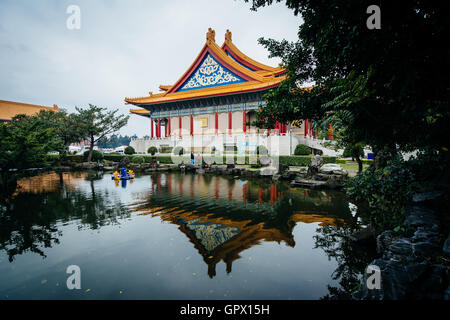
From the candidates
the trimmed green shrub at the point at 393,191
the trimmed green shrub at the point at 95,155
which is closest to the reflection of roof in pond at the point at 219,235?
the trimmed green shrub at the point at 393,191

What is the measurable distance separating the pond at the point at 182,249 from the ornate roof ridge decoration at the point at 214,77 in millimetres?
19170

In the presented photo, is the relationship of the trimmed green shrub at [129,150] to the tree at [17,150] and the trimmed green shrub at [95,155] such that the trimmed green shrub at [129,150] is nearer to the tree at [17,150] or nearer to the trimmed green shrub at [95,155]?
the trimmed green shrub at [95,155]

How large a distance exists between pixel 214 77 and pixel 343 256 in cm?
2578

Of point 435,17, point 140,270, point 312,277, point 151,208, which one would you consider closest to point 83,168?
point 151,208

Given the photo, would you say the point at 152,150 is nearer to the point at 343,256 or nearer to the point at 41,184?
the point at 41,184

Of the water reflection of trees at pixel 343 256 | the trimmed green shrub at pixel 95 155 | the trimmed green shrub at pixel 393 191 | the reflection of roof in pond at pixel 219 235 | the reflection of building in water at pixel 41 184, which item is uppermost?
the trimmed green shrub at pixel 95 155

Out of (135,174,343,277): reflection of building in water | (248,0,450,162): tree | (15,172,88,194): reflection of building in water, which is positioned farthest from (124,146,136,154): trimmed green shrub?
(248,0,450,162): tree

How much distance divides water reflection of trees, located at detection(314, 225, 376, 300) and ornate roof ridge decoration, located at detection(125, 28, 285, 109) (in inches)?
783

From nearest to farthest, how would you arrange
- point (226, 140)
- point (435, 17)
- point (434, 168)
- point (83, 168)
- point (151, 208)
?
point (435, 17)
point (434, 168)
point (151, 208)
point (83, 168)
point (226, 140)

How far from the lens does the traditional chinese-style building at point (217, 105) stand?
23297mm

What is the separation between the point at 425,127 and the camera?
10.4 feet

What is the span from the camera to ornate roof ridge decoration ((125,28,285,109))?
955 inches
